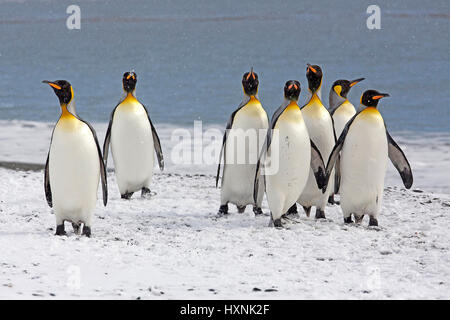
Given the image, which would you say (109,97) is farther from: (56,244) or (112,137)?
(56,244)

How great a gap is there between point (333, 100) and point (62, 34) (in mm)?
36421

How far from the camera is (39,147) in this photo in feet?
34.8

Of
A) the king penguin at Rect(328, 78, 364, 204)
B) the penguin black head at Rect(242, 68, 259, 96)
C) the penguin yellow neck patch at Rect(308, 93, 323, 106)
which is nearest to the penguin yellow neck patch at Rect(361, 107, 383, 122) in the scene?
the penguin yellow neck patch at Rect(308, 93, 323, 106)

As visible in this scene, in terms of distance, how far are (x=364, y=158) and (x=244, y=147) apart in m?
0.91

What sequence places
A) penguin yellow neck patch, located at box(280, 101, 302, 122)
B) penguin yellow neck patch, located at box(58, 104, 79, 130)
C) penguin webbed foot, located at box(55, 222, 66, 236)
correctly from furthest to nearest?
penguin yellow neck patch, located at box(280, 101, 302, 122), penguin webbed foot, located at box(55, 222, 66, 236), penguin yellow neck patch, located at box(58, 104, 79, 130)

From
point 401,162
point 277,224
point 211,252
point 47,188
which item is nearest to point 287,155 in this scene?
point 277,224

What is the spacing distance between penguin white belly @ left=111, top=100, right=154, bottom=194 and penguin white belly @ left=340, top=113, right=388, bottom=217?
1845 millimetres

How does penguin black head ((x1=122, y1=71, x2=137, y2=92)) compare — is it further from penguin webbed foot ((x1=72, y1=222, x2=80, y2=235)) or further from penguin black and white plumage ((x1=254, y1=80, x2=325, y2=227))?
penguin webbed foot ((x1=72, y1=222, x2=80, y2=235))

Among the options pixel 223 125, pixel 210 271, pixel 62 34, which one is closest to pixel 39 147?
pixel 223 125

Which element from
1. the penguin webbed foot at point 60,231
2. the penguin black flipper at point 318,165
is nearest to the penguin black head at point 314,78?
the penguin black flipper at point 318,165

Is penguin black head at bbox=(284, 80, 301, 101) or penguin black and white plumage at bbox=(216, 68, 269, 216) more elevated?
penguin black head at bbox=(284, 80, 301, 101)

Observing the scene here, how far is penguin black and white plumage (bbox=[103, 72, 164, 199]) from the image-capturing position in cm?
671

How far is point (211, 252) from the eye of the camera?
4.83 metres
